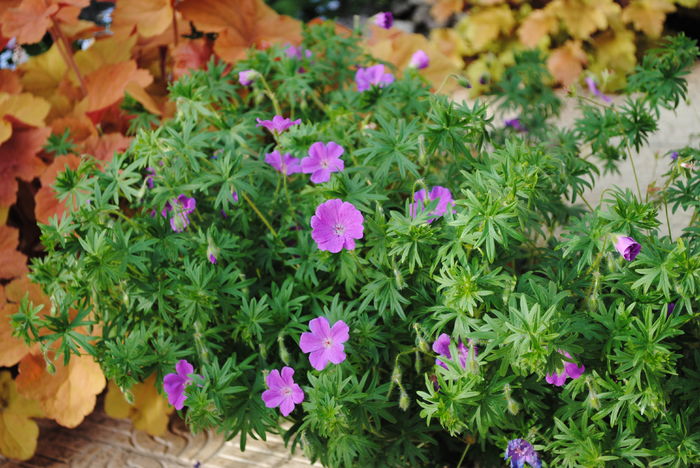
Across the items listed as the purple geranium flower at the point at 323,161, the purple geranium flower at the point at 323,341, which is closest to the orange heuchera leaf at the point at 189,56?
the purple geranium flower at the point at 323,161

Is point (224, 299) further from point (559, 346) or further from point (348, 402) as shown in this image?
point (559, 346)

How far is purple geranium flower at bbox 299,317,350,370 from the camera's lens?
4.54 feet

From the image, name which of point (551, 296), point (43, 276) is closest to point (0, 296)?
point (43, 276)

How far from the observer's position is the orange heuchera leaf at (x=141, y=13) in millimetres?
2318

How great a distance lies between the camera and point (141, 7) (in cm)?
236

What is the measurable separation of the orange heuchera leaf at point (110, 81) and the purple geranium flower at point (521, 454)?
4.78ft

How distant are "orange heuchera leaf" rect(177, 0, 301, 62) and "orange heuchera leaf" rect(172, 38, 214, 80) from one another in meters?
0.06

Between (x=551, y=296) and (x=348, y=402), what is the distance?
1.45 feet

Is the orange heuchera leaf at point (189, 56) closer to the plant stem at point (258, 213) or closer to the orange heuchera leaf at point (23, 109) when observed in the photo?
the orange heuchera leaf at point (23, 109)

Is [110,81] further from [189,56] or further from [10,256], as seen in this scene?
[10,256]

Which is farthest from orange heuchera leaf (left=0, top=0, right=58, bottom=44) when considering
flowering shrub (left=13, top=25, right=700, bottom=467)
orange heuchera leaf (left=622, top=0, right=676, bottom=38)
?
orange heuchera leaf (left=622, top=0, right=676, bottom=38)

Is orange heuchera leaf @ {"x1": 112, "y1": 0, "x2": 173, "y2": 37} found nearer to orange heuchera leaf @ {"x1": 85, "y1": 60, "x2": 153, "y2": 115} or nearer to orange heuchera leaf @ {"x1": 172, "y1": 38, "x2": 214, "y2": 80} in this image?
orange heuchera leaf @ {"x1": 172, "y1": 38, "x2": 214, "y2": 80}

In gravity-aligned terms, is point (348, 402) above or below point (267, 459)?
above

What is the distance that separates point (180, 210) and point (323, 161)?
0.31 meters
